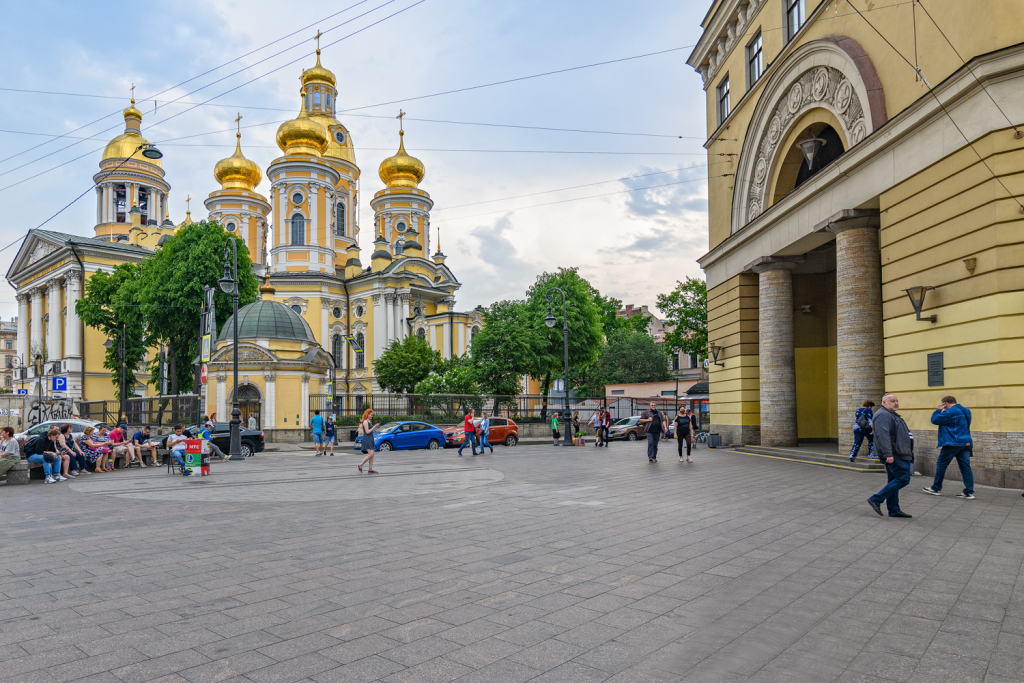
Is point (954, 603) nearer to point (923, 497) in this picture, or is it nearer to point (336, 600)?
point (336, 600)

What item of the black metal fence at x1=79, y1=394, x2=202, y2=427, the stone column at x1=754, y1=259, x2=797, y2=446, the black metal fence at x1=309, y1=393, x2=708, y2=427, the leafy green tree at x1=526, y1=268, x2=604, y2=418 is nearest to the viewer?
the stone column at x1=754, y1=259, x2=797, y2=446

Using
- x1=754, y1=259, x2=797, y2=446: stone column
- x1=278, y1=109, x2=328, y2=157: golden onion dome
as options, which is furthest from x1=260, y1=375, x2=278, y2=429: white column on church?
x1=278, y1=109, x2=328, y2=157: golden onion dome

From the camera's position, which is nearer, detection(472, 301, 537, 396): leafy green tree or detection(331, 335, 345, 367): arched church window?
detection(472, 301, 537, 396): leafy green tree

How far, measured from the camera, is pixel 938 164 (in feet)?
44.7

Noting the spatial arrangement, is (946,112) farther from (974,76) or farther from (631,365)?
(631,365)

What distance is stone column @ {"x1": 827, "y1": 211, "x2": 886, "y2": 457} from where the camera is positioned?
16844 mm

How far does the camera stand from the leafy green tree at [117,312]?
45.3 metres

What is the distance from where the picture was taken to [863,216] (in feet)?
54.6

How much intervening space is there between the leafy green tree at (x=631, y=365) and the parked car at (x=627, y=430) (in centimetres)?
3180

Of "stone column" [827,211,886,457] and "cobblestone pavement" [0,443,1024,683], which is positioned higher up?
A: "stone column" [827,211,886,457]

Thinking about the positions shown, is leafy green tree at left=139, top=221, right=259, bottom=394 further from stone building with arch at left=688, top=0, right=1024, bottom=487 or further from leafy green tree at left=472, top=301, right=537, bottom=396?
stone building with arch at left=688, top=0, right=1024, bottom=487

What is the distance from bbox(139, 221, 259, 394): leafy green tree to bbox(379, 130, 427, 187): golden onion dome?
3325 cm

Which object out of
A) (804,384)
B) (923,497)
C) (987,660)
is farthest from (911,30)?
(987,660)

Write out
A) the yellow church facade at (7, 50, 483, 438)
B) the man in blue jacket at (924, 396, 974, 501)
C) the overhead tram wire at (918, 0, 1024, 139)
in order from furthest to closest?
the yellow church facade at (7, 50, 483, 438), the overhead tram wire at (918, 0, 1024, 139), the man in blue jacket at (924, 396, 974, 501)
